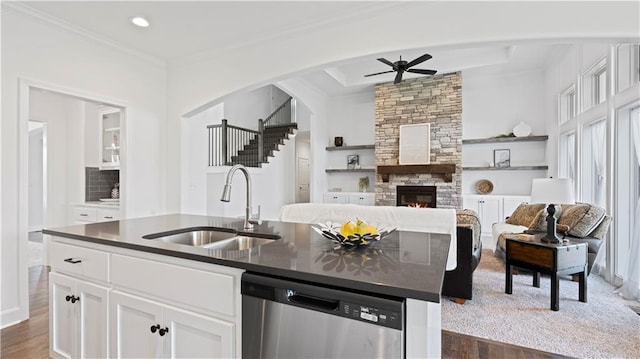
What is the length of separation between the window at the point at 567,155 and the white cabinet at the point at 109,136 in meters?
7.23

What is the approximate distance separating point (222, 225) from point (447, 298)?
8.11 feet

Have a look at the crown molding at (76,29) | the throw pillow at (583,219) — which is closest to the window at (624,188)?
the throw pillow at (583,219)

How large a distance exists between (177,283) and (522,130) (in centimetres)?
736

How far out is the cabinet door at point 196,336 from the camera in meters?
1.33

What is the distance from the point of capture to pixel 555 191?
3.56 meters

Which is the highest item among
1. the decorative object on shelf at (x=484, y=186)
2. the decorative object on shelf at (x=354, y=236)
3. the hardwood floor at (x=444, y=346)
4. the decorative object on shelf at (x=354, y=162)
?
the decorative object on shelf at (x=354, y=162)

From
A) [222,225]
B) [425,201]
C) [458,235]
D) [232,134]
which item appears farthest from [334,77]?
[222,225]

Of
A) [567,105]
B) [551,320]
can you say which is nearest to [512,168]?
[567,105]

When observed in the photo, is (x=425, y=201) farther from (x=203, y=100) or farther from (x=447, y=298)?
(x=203, y=100)

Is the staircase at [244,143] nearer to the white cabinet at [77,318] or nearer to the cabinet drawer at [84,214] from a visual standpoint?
the cabinet drawer at [84,214]

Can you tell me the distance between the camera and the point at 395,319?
100cm

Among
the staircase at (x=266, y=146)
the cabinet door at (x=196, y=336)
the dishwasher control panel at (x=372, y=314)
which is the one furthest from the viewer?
the staircase at (x=266, y=146)

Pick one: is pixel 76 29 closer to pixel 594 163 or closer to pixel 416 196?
pixel 416 196

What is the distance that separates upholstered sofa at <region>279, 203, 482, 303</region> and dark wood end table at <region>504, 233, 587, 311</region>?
0.42 meters
